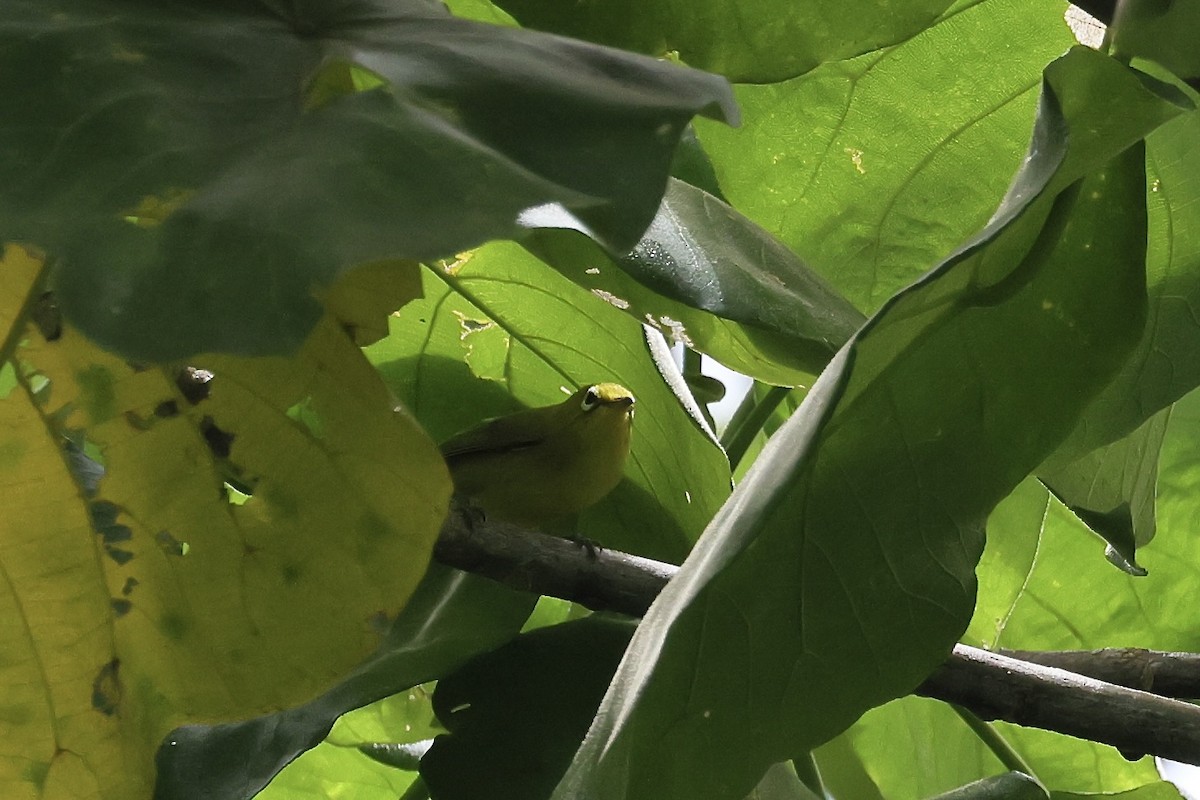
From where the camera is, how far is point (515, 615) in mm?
832

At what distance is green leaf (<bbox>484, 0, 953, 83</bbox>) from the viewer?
26.7 inches

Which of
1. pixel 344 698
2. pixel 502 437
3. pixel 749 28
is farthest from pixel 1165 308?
pixel 502 437

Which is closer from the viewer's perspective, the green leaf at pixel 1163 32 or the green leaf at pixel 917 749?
the green leaf at pixel 1163 32

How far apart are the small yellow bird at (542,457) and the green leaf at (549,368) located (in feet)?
0.52

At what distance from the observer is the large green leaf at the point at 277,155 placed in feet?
1.17

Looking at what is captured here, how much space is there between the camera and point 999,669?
2.30ft

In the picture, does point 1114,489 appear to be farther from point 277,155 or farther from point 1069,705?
point 277,155

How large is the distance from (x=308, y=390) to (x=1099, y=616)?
0.96 metres

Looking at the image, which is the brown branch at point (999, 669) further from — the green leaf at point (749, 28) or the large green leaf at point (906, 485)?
the green leaf at point (749, 28)

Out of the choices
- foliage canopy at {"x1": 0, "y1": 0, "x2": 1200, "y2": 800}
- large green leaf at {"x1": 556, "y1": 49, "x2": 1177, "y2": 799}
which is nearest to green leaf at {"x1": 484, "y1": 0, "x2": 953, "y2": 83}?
foliage canopy at {"x1": 0, "y1": 0, "x2": 1200, "y2": 800}

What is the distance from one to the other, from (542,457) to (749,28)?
0.95 meters

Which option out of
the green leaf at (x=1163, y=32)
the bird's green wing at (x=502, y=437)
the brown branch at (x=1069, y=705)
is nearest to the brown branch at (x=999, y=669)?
the brown branch at (x=1069, y=705)

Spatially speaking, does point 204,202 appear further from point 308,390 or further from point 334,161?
point 308,390

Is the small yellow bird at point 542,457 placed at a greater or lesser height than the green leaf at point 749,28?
lesser
